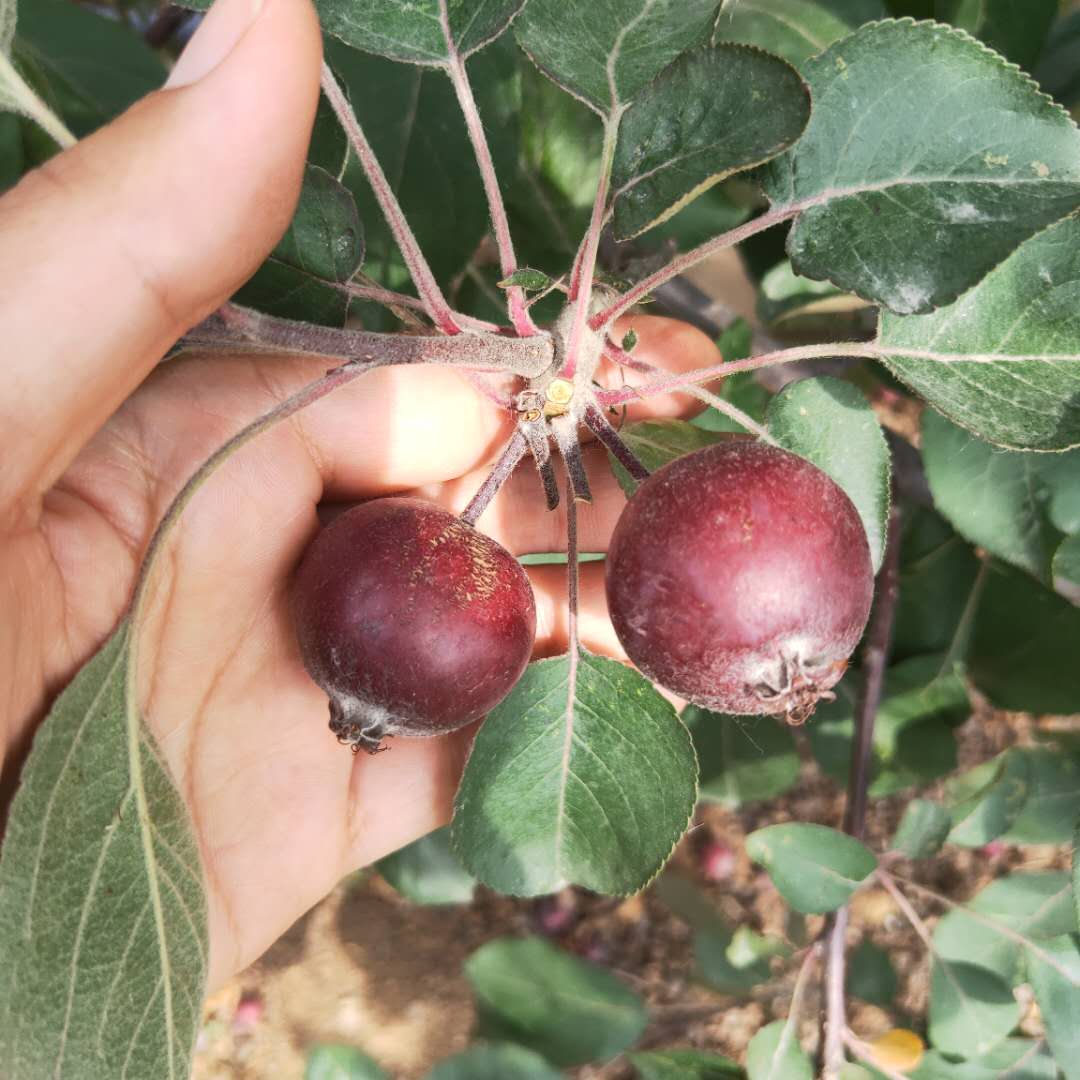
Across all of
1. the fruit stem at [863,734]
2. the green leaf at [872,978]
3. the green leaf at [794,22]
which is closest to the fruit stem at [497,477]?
the green leaf at [794,22]

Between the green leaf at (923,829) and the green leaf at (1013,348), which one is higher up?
the green leaf at (1013,348)

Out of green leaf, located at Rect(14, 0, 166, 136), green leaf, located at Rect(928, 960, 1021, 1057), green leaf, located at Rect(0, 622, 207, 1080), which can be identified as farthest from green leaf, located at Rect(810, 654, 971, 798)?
green leaf, located at Rect(14, 0, 166, 136)

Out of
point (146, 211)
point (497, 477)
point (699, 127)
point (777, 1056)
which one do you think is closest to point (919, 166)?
point (699, 127)

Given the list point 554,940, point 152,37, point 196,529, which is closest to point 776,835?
point 196,529

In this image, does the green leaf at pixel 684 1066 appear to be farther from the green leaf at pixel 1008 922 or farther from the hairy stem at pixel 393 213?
the hairy stem at pixel 393 213

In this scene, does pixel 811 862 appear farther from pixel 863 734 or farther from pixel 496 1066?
pixel 496 1066

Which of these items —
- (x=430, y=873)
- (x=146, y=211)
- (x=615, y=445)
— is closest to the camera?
(x=146, y=211)
